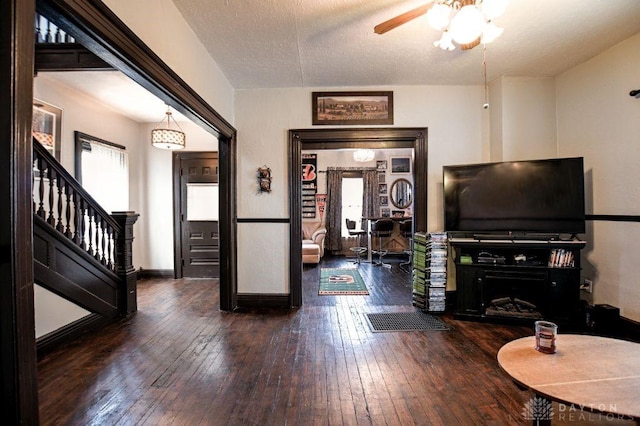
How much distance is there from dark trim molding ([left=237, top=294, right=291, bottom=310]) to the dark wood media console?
2.05 m

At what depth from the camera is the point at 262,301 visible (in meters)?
3.74

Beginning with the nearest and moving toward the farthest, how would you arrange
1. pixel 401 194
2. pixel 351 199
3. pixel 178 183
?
pixel 178 183
pixel 401 194
pixel 351 199

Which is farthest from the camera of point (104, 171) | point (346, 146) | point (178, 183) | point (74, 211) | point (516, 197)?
point (178, 183)

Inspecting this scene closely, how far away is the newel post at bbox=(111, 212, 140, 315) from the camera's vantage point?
3404 millimetres

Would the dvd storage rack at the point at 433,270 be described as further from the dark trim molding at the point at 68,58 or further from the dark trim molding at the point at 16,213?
the dark trim molding at the point at 68,58

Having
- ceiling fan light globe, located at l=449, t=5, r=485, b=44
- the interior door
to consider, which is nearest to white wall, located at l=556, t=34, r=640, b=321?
ceiling fan light globe, located at l=449, t=5, r=485, b=44

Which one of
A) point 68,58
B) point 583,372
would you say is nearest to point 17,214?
point 583,372

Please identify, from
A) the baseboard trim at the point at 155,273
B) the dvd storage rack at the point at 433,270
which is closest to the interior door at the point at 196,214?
the baseboard trim at the point at 155,273

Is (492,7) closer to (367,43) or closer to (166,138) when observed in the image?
(367,43)

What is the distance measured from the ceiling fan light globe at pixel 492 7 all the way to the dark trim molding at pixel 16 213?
2.17 m

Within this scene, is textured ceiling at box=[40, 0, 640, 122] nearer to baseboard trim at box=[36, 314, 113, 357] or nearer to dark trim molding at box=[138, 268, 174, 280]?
baseboard trim at box=[36, 314, 113, 357]

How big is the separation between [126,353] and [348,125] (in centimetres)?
326

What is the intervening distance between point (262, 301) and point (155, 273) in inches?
105

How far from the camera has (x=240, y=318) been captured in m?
3.34
